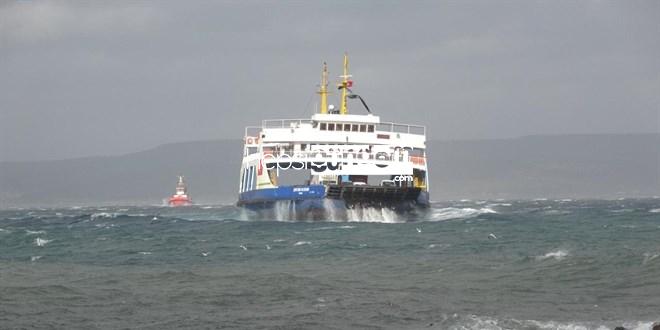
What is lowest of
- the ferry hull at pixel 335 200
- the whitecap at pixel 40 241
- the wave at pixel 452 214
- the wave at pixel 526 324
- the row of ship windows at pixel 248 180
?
the wave at pixel 526 324

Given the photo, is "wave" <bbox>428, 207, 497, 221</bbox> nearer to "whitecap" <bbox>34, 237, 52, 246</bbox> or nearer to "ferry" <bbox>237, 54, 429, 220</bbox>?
"ferry" <bbox>237, 54, 429, 220</bbox>

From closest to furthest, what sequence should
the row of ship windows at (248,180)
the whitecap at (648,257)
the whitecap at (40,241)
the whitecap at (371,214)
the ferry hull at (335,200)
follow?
the whitecap at (648,257), the whitecap at (40,241), the ferry hull at (335,200), the whitecap at (371,214), the row of ship windows at (248,180)

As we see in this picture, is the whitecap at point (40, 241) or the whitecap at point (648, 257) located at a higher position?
the whitecap at point (40, 241)

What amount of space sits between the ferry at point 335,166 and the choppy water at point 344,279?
16.6ft

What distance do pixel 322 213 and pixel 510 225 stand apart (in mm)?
9433

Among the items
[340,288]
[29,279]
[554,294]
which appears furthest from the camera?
[29,279]

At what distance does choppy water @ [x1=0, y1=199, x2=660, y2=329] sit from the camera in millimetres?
23328

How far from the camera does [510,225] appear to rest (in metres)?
54.0

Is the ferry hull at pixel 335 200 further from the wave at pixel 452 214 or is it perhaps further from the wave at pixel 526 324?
the wave at pixel 526 324

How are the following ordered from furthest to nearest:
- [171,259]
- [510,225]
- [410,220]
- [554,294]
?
1. [410,220]
2. [510,225]
3. [171,259]
4. [554,294]

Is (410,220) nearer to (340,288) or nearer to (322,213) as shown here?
(322,213)

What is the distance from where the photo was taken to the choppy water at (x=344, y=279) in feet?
76.5

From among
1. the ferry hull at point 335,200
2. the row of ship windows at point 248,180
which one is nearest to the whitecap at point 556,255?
the ferry hull at point 335,200

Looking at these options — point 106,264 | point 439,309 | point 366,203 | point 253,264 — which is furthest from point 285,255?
point 366,203
